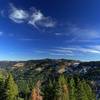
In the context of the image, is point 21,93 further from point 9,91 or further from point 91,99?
point 9,91

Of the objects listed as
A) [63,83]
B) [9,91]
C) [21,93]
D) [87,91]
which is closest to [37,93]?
[9,91]

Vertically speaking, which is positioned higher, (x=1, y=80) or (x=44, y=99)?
(x=1, y=80)

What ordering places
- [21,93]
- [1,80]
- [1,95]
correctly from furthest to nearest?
[21,93]
[1,80]
[1,95]

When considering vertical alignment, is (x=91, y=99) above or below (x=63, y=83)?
below

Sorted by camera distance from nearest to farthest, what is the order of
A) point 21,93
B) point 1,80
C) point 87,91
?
point 1,80, point 87,91, point 21,93

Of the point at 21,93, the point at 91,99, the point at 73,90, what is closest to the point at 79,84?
the point at 73,90

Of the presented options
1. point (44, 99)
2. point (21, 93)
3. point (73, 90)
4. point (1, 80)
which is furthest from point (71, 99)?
point (21, 93)

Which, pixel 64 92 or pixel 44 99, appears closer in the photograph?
pixel 64 92

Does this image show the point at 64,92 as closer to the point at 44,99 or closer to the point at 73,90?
the point at 73,90

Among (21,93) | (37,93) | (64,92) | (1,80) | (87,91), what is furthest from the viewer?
(21,93)

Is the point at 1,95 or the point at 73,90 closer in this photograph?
the point at 1,95
